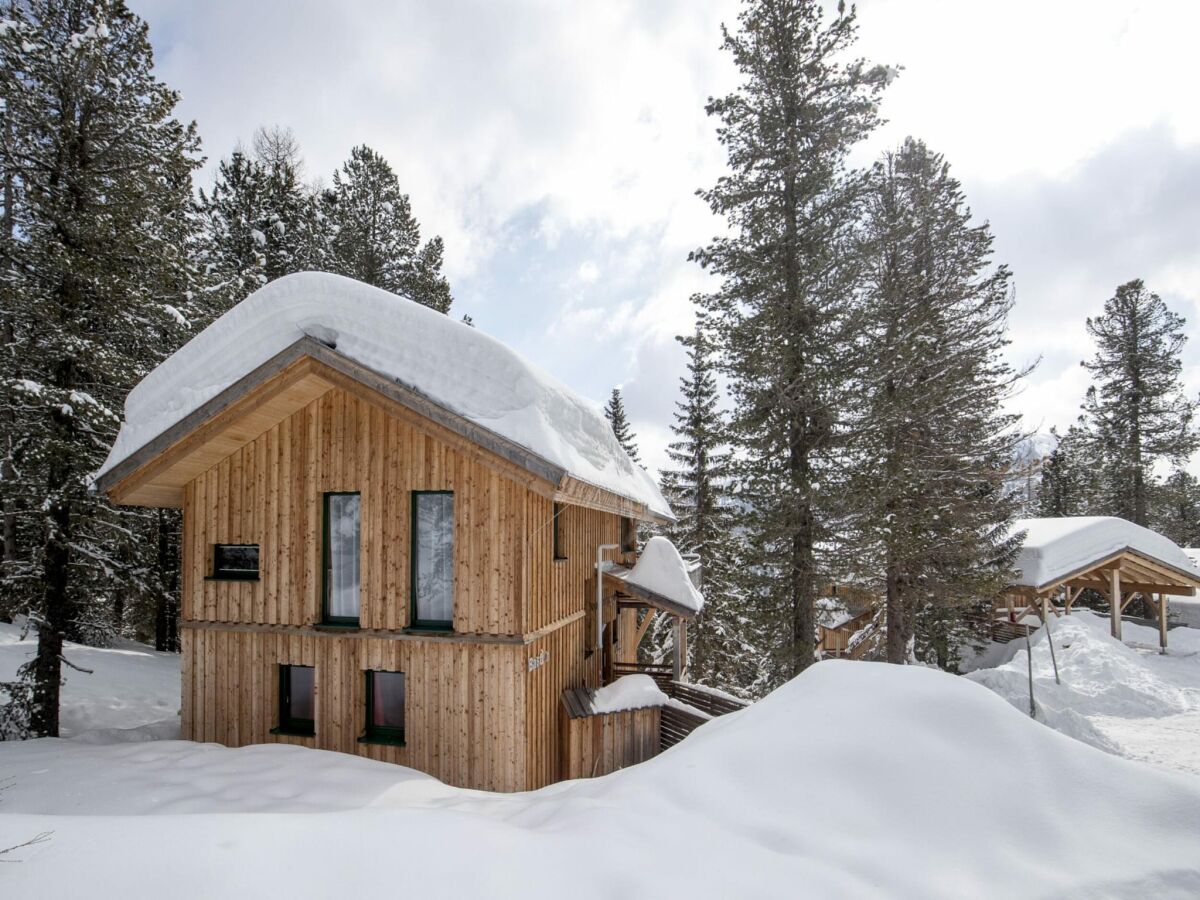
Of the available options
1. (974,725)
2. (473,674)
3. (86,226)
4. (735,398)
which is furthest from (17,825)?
(735,398)

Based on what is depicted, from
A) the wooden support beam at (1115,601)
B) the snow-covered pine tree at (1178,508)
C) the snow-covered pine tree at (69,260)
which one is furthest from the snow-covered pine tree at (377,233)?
the snow-covered pine tree at (1178,508)

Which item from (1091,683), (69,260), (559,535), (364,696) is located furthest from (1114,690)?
(69,260)

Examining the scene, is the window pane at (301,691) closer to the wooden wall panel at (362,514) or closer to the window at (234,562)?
the wooden wall panel at (362,514)

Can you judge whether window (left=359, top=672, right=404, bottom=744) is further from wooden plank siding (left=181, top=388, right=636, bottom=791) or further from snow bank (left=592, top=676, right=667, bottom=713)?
snow bank (left=592, top=676, right=667, bottom=713)

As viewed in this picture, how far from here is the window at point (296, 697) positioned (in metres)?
8.41

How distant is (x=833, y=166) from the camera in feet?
42.5

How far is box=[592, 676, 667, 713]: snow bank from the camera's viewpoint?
897 centimetres

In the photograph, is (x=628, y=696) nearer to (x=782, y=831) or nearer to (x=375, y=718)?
(x=375, y=718)

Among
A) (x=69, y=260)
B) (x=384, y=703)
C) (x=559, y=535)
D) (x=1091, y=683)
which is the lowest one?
(x=1091, y=683)

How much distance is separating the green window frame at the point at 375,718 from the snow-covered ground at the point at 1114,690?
12.9 meters

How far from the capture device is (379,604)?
25.7 ft

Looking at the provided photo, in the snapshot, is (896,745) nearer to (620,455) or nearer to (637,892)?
(637,892)

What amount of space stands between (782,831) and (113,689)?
665 inches

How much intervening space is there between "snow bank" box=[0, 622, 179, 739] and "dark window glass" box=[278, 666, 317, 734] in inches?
111
